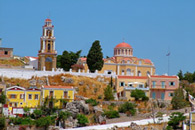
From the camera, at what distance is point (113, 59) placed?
101 meters

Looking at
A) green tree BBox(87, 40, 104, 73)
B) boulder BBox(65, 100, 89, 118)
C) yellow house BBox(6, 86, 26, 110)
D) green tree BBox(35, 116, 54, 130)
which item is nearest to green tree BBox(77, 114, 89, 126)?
boulder BBox(65, 100, 89, 118)

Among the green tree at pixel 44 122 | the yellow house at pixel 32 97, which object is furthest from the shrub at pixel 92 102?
the green tree at pixel 44 122

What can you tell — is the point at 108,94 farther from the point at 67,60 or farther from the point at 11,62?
the point at 11,62

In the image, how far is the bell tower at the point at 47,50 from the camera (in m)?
92.1

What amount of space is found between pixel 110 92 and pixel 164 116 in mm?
10271

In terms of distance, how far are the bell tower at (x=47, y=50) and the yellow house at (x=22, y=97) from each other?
10.4 meters

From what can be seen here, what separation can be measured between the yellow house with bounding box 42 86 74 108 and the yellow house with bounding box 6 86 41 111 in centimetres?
121

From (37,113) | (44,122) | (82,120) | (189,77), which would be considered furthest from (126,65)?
(44,122)

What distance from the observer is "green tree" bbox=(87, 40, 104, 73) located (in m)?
93.5

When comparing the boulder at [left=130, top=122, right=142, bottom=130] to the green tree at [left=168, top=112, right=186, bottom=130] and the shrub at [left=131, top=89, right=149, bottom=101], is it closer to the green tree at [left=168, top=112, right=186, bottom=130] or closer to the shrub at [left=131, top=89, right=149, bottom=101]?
the green tree at [left=168, top=112, right=186, bottom=130]

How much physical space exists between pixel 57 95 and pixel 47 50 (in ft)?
41.4

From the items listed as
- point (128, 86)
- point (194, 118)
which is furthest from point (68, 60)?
point (194, 118)

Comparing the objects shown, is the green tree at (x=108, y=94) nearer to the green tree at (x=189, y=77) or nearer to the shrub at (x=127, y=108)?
the shrub at (x=127, y=108)

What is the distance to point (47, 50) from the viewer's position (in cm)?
9269
